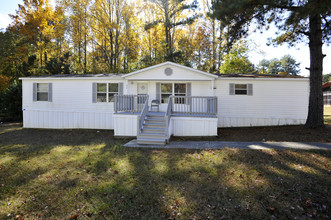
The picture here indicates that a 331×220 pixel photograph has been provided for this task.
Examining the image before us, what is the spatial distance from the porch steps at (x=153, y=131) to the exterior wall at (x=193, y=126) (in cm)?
76

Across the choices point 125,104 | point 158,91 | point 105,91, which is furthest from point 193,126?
point 105,91

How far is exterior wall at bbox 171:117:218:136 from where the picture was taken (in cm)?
828

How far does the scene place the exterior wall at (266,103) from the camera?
10852 mm

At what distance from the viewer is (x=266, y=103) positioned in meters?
11.0

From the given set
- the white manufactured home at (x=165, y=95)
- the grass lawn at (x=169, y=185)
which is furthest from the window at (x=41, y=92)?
the grass lawn at (x=169, y=185)

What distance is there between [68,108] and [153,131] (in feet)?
23.3

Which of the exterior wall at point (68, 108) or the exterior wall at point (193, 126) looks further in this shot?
the exterior wall at point (68, 108)

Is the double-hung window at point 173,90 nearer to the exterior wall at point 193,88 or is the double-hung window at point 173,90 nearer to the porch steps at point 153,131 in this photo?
the exterior wall at point 193,88

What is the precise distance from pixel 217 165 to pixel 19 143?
8015mm

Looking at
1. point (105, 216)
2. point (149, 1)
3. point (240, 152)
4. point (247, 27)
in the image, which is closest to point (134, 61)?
point (149, 1)

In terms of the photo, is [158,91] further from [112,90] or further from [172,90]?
[112,90]

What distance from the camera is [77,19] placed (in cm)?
2092

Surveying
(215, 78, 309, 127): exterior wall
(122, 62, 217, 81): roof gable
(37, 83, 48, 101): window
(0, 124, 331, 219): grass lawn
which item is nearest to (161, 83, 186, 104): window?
(122, 62, 217, 81): roof gable

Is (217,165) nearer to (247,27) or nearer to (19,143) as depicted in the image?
(247,27)
